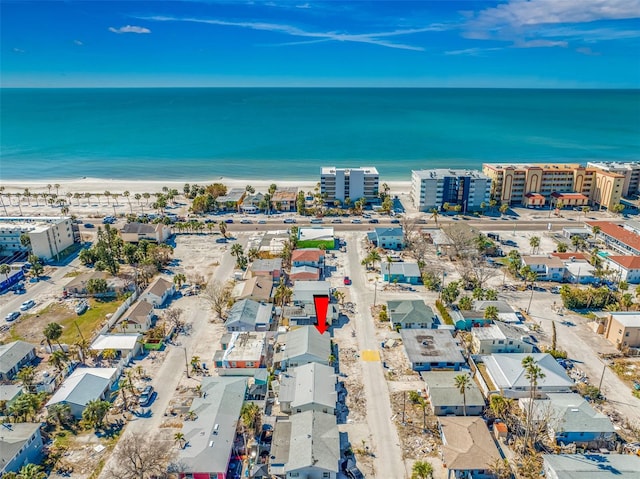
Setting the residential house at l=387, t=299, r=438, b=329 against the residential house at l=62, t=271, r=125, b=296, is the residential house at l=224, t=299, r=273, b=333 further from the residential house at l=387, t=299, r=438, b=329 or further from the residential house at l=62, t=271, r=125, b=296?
the residential house at l=62, t=271, r=125, b=296

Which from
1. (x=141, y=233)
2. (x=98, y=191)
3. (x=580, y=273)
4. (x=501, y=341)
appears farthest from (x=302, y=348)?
(x=98, y=191)

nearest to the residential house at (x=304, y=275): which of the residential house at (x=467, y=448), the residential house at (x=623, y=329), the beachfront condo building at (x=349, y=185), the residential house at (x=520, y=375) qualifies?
the residential house at (x=520, y=375)

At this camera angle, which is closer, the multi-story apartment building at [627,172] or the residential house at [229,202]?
the residential house at [229,202]

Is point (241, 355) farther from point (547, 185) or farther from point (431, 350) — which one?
point (547, 185)

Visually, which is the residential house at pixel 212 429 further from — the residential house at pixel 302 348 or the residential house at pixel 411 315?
the residential house at pixel 411 315

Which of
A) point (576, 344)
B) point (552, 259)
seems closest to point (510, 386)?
point (576, 344)

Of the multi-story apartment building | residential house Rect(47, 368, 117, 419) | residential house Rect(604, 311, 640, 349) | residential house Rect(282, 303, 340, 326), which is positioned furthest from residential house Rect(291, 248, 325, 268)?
the multi-story apartment building
